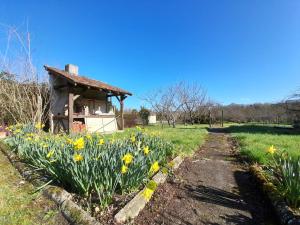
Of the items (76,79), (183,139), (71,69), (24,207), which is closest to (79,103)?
(76,79)

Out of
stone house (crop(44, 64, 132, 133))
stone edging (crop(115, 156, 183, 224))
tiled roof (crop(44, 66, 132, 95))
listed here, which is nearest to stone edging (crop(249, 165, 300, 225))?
stone edging (crop(115, 156, 183, 224))

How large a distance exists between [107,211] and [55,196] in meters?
0.84

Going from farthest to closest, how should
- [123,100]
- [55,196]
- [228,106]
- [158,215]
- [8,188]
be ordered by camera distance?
[228,106] < [123,100] < [8,188] < [55,196] < [158,215]

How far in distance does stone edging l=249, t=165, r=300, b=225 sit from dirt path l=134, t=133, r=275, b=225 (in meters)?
0.13

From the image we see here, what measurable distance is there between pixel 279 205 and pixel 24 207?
3.30 m

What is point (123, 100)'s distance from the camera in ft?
51.0

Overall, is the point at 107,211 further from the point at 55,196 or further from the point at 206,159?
the point at 206,159

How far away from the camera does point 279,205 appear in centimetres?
244

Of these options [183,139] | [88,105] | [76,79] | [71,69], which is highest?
[71,69]

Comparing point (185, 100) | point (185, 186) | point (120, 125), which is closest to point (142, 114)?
point (185, 100)

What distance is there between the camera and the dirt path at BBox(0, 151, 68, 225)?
2.28m

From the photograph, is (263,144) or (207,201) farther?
(263,144)

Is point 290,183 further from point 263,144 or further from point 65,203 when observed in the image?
point 263,144

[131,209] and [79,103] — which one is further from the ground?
[79,103]
